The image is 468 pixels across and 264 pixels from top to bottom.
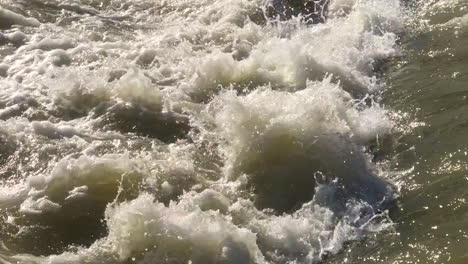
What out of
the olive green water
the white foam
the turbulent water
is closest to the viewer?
the olive green water

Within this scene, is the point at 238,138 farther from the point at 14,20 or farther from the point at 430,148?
the point at 14,20

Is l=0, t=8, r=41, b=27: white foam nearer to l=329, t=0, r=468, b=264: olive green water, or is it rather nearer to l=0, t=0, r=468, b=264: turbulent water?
l=0, t=0, r=468, b=264: turbulent water

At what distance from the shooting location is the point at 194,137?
6.27 metres

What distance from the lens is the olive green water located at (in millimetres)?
4297

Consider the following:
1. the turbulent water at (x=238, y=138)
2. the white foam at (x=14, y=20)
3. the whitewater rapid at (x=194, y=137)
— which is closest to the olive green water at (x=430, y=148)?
the turbulent water at (x=238, y=138)

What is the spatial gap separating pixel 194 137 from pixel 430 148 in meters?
2.37

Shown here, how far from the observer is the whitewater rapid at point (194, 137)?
468 centimetres

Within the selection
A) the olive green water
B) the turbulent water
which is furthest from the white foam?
the olive green water

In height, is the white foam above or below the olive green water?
below

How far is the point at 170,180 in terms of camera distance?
18.0ft

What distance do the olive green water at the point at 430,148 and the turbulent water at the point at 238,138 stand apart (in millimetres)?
17

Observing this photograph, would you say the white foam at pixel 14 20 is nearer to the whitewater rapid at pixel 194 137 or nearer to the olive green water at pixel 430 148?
the whitewater rapid at pixel 194 137

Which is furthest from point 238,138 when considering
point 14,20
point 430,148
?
point 14,20

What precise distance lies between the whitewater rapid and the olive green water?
Answer: 187 millimetres
